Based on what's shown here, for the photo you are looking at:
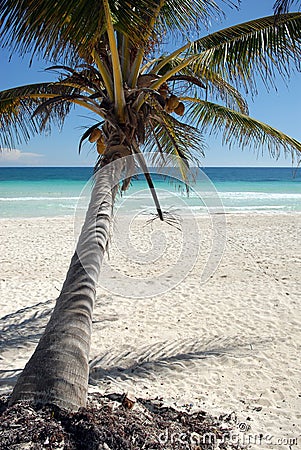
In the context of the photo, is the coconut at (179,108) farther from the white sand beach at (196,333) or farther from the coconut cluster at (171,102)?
the white sand beach at (196,333)

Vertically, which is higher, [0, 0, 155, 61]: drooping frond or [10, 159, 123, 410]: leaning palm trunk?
[0, 0, 155, 61]: drooping frond

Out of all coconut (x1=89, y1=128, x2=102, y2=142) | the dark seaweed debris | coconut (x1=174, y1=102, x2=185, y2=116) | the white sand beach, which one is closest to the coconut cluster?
coconut (x1=174, y1=102, x2=185, y2=116)

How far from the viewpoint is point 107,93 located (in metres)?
4.64

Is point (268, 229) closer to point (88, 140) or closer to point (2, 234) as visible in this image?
point (2, 234)

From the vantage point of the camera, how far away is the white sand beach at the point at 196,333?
384cm

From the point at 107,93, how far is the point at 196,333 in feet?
10.2

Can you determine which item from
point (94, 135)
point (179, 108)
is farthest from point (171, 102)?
point (94, 135)

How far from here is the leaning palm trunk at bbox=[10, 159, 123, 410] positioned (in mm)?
→ 2354

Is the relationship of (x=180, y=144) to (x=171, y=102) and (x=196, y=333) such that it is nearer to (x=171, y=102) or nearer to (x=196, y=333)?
(x=171, y=102)

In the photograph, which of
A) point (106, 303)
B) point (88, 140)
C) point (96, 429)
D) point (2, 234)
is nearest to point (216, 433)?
point (96, 429)

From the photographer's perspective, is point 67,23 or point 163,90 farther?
point 163,90

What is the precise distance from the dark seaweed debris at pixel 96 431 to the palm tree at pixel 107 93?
0.31 feet

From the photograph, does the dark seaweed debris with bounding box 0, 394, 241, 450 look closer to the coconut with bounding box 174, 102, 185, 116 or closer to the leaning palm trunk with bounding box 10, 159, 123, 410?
the leaning palm trunk with bounding box 10, 159, 123, 410

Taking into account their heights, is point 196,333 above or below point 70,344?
below
